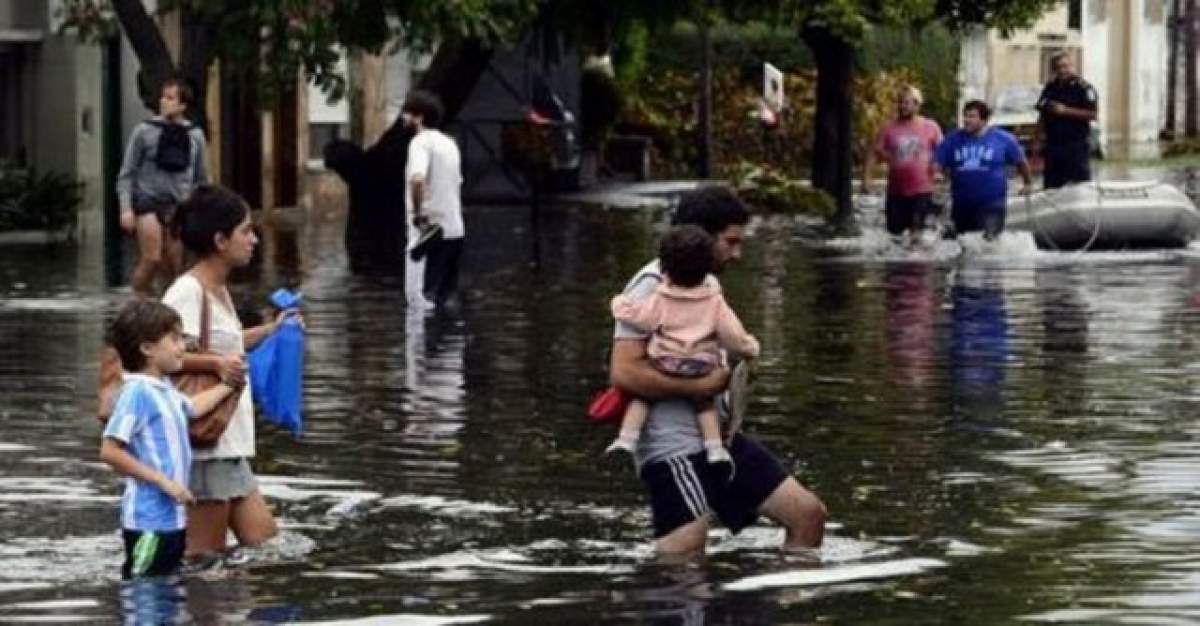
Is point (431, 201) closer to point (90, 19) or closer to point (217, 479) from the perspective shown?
point (90, 19)

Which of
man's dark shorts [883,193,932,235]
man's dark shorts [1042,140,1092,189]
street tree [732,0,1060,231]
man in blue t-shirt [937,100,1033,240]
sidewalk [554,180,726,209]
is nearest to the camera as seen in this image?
man in blue t-shirt [937,100,1033,240]

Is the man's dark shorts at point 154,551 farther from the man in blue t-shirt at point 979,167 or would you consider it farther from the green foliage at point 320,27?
the man in blue t-shirt at point 979,167

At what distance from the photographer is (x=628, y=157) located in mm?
64250

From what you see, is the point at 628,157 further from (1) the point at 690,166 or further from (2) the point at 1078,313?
(2) the point at 1078,313

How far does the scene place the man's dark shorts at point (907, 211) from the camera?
35688mm

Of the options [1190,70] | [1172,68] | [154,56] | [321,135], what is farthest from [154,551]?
[1172,68]

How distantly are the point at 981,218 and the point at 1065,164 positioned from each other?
4633 mm

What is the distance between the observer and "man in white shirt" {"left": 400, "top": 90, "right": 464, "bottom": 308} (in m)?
26.7

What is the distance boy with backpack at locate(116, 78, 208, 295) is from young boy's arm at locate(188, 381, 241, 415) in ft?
40.7

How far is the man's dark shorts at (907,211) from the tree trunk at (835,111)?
935 cm

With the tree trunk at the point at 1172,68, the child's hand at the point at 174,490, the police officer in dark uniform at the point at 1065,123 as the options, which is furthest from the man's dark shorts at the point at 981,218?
the tree trunk at the point at 1172,68

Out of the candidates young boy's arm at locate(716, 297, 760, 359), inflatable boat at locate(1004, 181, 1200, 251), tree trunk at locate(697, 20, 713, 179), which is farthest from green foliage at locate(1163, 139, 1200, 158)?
young boy's arm at locate(716, 297, 760, 359)

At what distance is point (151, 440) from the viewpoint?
11.8 meters

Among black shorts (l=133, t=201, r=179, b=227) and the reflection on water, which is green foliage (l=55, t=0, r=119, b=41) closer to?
A: the reflection on water
